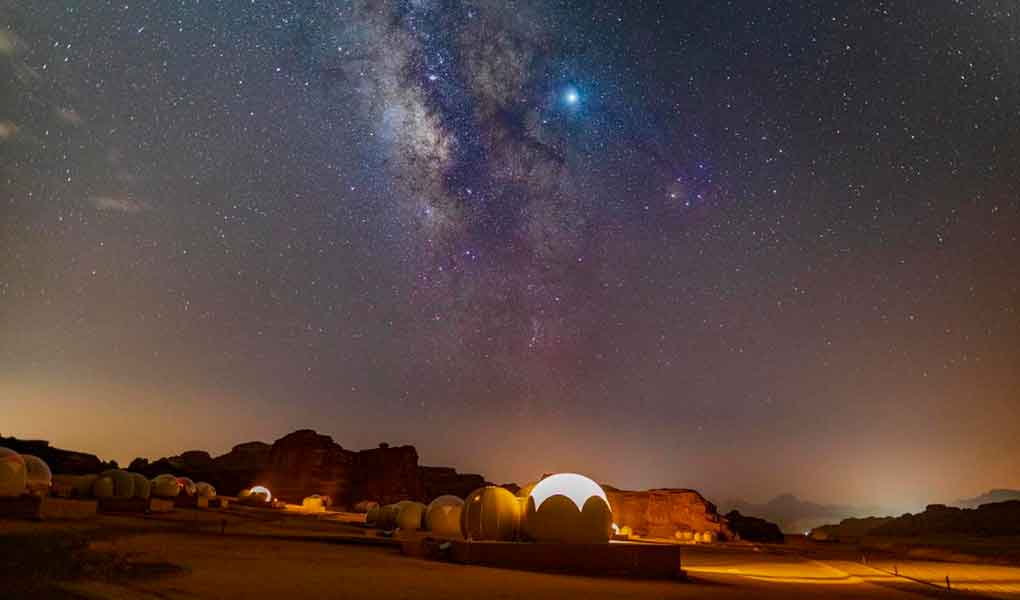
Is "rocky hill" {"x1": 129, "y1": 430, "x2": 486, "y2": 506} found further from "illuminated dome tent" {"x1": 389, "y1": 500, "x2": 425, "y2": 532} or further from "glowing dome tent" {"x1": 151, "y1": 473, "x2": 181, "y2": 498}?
"illuminated dome tent" {"x1": 389, "y1": 500, "x2": 425, "y2": 532}

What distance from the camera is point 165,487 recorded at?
52.3 meters

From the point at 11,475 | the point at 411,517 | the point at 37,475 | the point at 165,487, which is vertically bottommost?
the point at 165,487

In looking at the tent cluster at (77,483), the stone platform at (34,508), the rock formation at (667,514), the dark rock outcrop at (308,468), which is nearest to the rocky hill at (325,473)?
the dark rock outcrop at (308,468)

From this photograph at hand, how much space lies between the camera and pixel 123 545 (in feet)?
57.1

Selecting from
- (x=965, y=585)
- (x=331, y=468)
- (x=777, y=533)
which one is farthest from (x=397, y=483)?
(x=965, y=585)

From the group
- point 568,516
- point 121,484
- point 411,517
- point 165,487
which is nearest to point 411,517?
point 411,517

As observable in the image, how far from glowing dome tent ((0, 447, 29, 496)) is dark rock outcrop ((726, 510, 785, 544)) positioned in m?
58.2

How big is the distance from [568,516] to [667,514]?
48818mm

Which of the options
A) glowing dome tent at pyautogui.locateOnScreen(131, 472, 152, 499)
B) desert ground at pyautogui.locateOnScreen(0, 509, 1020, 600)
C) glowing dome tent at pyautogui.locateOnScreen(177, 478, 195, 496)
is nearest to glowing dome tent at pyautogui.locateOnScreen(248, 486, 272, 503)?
glowing dome tent at pyautogui.locateOnScreen(177, 478, 195, 496)

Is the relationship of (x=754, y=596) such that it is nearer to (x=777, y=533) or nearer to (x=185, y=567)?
(x=185, y=567)

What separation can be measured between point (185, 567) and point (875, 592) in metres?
19.6

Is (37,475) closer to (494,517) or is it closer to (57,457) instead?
(494,517)

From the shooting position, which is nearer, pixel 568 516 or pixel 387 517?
pixel 568 516

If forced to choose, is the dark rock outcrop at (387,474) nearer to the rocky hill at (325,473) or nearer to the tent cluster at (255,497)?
the rocky hill at (325,473)
